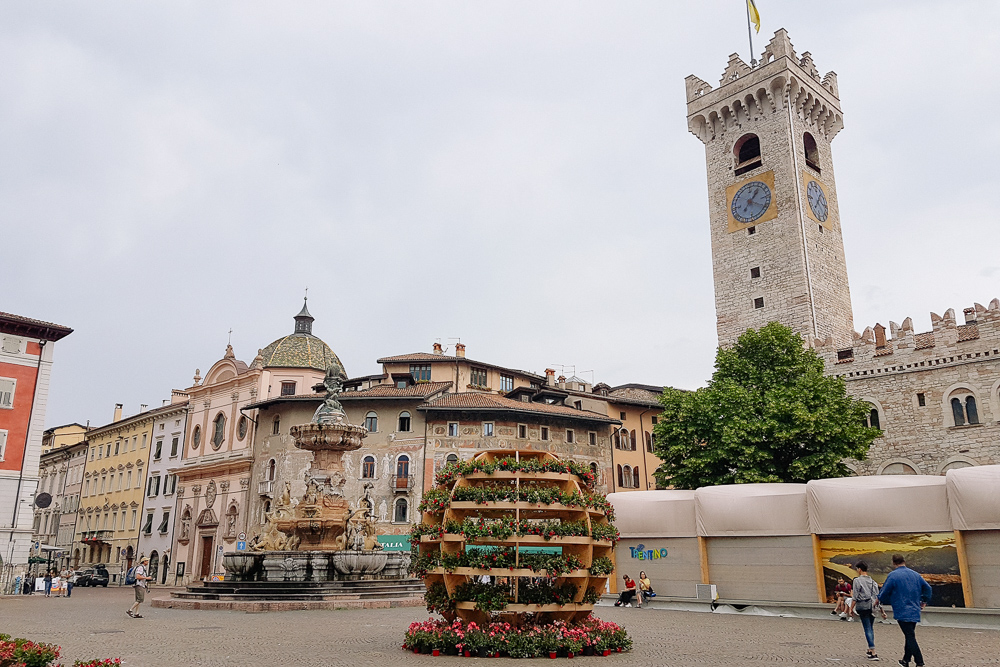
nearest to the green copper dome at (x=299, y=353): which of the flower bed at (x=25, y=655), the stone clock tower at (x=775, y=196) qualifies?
the stone clock tower at (x=775, y=196)

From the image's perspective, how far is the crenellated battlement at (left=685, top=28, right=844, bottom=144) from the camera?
4666 cm

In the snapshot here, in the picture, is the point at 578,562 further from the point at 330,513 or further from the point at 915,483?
the point at 330,513

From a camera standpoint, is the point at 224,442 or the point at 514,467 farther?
the point at 224,442

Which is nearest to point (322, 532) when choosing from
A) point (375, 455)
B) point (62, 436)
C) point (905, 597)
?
point (905, 597)

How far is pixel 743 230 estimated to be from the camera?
46.0 meters

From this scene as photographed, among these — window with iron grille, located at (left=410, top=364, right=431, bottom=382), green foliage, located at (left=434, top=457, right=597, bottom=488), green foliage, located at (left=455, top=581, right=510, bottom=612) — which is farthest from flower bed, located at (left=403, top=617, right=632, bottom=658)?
window with iron grille, located at (left=410, top=364, right=431, bottom=382)

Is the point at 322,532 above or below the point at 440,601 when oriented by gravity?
above

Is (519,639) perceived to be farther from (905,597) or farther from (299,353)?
(299,353)

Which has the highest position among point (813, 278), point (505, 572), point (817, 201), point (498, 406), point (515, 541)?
point (817, 201)

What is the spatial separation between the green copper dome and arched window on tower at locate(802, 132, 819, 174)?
33204 millimetres

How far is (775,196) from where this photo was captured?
44.7m

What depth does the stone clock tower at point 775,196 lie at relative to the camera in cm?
4309

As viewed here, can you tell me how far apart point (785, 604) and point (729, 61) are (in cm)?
3992

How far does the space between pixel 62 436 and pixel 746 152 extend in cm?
6727
